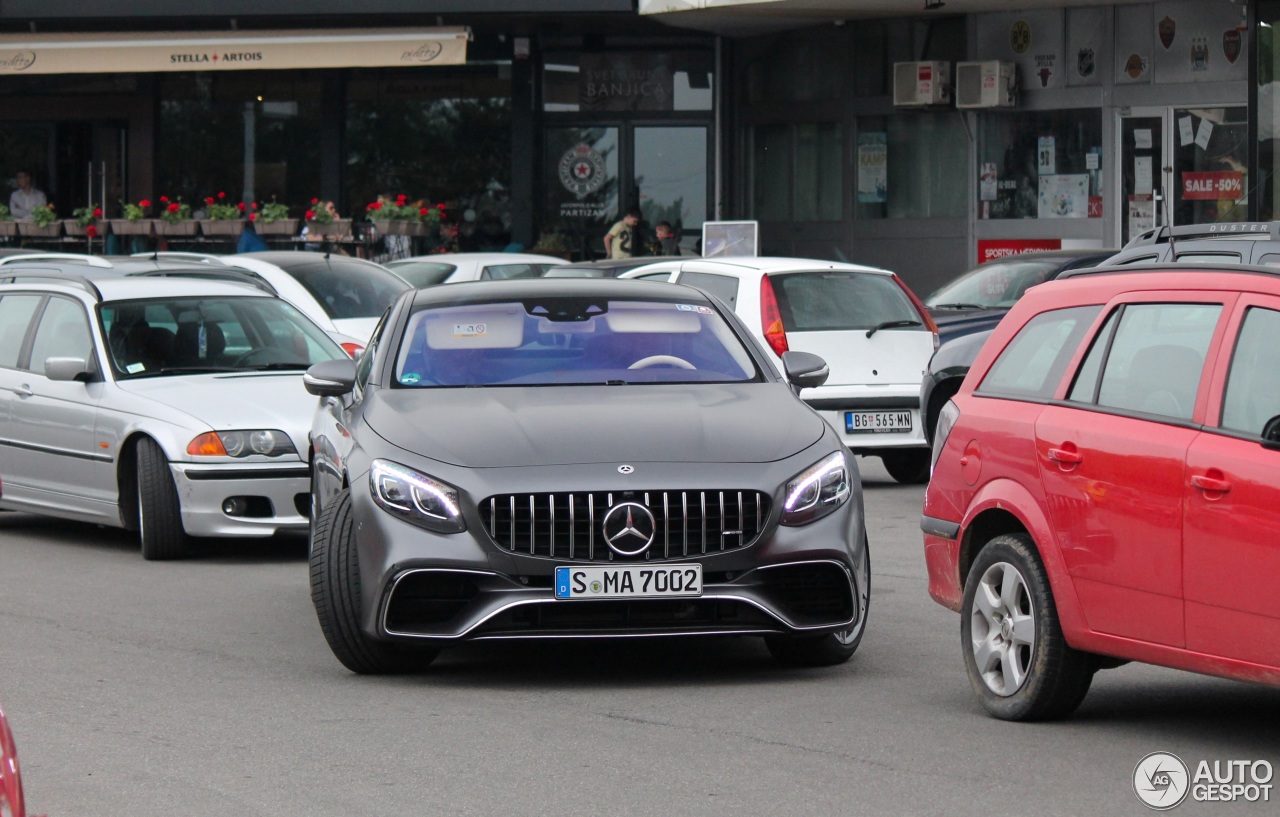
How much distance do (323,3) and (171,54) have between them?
7.45 ft

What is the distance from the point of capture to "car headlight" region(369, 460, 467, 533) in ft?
22.4

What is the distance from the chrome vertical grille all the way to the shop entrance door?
17.4 metres

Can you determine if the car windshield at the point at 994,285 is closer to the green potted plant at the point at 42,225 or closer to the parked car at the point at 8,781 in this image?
the parked car at the point at 8,781

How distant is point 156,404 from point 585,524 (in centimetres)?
480

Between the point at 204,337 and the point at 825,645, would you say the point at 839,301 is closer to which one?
the point at 204,337

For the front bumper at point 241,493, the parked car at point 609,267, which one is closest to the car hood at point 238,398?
the front bumper at point 241,493

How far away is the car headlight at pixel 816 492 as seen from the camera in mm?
7004

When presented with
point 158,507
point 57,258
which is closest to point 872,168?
point 57,258

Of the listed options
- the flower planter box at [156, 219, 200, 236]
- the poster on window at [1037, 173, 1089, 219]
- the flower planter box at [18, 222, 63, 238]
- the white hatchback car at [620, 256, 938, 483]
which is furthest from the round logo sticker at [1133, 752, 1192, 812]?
the flower planter box at [18, 222, 63, 238]

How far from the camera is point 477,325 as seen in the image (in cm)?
822

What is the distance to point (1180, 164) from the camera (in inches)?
939

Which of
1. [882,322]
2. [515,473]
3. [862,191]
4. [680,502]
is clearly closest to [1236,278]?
[680,502]

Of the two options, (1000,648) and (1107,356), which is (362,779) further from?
(1107,356)

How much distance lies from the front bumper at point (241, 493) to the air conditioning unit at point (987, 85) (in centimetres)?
1620
